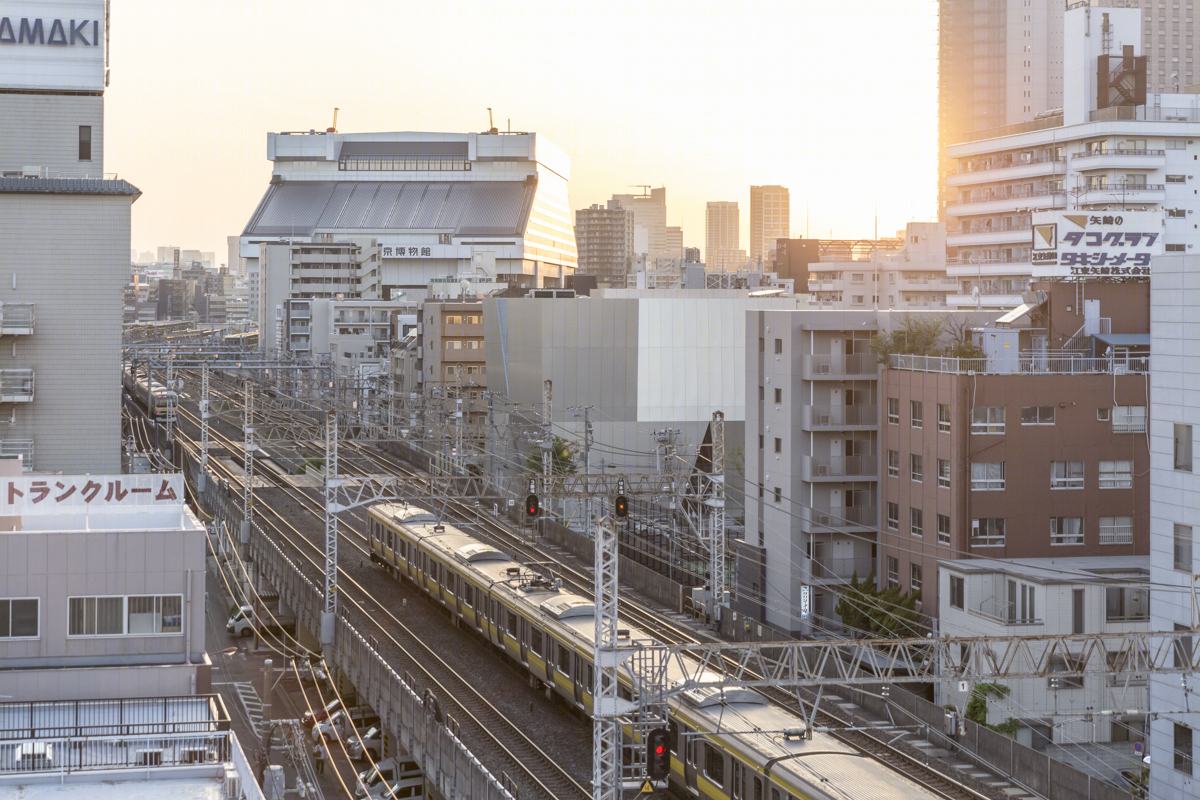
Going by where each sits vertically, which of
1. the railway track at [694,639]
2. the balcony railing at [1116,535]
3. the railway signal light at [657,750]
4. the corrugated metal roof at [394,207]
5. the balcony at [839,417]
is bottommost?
the railway track at [694,639]

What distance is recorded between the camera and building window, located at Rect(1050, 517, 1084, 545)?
29344 mm

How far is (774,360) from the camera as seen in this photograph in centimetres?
3616

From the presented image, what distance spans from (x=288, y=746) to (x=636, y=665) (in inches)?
357

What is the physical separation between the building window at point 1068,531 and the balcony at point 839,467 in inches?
239

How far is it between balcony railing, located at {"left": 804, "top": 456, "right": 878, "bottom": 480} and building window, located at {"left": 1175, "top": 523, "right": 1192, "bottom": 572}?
44.8 ft

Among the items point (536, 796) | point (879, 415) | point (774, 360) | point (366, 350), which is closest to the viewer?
point (536, 796)

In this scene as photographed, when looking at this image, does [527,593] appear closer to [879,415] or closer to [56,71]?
[879,415]

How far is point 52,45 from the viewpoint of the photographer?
97.7ft

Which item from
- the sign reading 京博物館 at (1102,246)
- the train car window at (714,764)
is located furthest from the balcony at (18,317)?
the sign reading 京博物館 at (1102,246)

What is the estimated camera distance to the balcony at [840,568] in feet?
112

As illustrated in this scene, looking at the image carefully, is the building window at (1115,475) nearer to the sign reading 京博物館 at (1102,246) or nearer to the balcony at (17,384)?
the sign reading 京博物館 at (1102,246)

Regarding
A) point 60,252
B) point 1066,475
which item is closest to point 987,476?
point 1066,475

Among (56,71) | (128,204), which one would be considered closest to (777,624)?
(128,204)

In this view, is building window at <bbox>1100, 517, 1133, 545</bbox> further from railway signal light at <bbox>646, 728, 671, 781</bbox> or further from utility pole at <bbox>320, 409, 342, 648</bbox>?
railway signal light at <bbox>646, 728, 671, 781</bbox>
